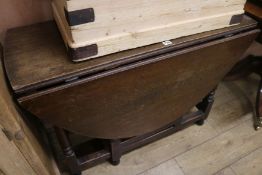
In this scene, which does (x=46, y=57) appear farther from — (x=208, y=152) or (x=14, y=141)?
(x=208, y=152)

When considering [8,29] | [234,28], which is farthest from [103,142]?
[234,28]

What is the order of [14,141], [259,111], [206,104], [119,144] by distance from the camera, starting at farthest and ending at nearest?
[259,111] < [206,104] < [119,144] < [14,141]

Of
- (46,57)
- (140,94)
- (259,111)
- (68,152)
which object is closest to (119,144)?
(68,152)

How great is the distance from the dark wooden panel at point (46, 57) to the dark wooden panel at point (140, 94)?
30 mm

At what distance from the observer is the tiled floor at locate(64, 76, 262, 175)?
1350 mm

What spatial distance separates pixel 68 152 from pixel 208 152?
0.82 metres

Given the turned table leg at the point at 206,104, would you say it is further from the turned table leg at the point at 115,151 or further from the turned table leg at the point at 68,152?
the turned table leg at the point at 68,152

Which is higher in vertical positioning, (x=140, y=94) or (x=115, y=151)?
(x=140, y=94)

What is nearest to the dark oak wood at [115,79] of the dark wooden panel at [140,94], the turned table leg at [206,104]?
the dark wooden panel at [140,94]

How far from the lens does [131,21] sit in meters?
0.78

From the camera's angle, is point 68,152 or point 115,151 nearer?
point 68,152

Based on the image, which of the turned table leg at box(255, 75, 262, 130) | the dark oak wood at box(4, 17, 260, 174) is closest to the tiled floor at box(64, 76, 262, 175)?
the turned table leg at box(255, 75, 262, 130)

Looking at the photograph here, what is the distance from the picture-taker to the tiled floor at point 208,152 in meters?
1.35

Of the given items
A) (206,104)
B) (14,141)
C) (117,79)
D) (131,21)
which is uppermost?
(131,21)
